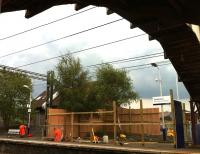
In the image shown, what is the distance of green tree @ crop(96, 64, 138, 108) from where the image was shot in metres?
39.5

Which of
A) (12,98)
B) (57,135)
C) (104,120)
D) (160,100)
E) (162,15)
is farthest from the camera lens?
(12,98)

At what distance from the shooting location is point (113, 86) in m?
40.8

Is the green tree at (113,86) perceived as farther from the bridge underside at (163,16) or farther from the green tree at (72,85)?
the bridge underside at (163,16)

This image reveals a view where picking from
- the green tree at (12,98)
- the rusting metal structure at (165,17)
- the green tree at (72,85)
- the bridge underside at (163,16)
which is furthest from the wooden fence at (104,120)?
the green tree at (12,98)

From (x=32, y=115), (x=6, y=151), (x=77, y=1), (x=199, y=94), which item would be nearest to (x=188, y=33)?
(x=77, y=1)

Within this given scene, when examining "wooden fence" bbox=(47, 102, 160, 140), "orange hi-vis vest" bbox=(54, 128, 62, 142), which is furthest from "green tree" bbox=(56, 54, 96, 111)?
"orange hi-vis vest" bbox=(54, 128, 62, 142)

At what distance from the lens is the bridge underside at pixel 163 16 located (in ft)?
24.1

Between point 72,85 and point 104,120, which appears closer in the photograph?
point 104,120

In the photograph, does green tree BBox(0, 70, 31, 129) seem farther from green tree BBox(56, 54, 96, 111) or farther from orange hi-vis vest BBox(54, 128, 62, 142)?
orange hi-vis vest BBox(54, 128, 62, 142)

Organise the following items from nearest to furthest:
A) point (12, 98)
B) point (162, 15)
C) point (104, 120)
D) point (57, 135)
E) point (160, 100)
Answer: point (162, 15) < point (57, 135) < point (104, 120) < point (160, 100) < point (12, 98)

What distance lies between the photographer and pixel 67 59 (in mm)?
41219

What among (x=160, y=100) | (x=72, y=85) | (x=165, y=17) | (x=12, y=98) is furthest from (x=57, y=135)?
(x=12, y=98)

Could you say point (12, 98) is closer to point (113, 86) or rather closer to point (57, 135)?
point (113, 86)

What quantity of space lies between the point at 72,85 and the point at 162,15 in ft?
105
